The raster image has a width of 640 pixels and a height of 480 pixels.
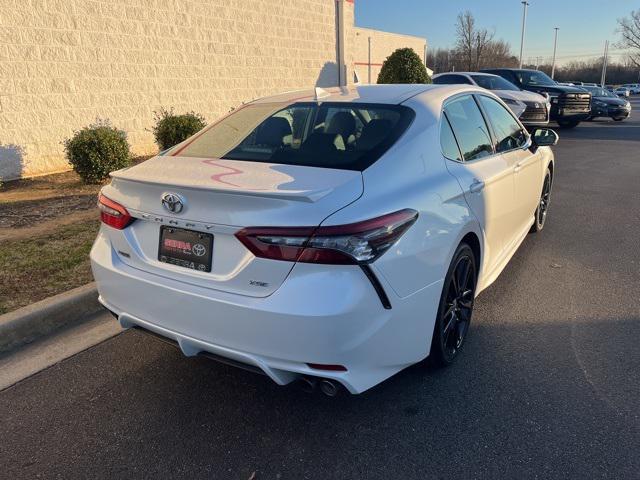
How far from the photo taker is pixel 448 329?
3.16 m

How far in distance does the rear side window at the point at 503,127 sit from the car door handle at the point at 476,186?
0.79 m

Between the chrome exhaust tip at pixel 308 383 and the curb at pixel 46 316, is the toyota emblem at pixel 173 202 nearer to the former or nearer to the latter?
the chrome exhaust tip at pixel 308 383

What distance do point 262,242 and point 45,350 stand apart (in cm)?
211

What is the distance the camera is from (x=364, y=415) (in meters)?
2.80

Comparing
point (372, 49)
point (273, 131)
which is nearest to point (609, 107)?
point (372, 49)

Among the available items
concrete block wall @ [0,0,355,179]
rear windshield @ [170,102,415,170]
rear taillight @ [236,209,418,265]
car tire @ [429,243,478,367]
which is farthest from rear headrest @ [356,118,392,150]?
concrete block wall @ [0,0,355,179]

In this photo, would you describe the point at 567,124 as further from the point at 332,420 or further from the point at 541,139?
the point at 332,420

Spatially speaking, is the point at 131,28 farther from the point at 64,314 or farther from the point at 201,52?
the point at 64,314

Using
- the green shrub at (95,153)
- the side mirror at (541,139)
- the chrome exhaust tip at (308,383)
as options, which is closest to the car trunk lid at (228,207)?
the chrome exhaust tip at (308,383)

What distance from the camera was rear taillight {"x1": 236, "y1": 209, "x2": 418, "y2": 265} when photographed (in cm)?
222

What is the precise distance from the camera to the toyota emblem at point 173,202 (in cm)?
249

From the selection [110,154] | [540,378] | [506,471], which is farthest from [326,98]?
[110,154]

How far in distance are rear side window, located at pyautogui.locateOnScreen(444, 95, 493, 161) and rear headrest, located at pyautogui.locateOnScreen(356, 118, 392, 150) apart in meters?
0.57

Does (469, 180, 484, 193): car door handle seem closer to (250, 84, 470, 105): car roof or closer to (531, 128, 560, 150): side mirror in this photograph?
(250, 84, 470, 105): car roof
